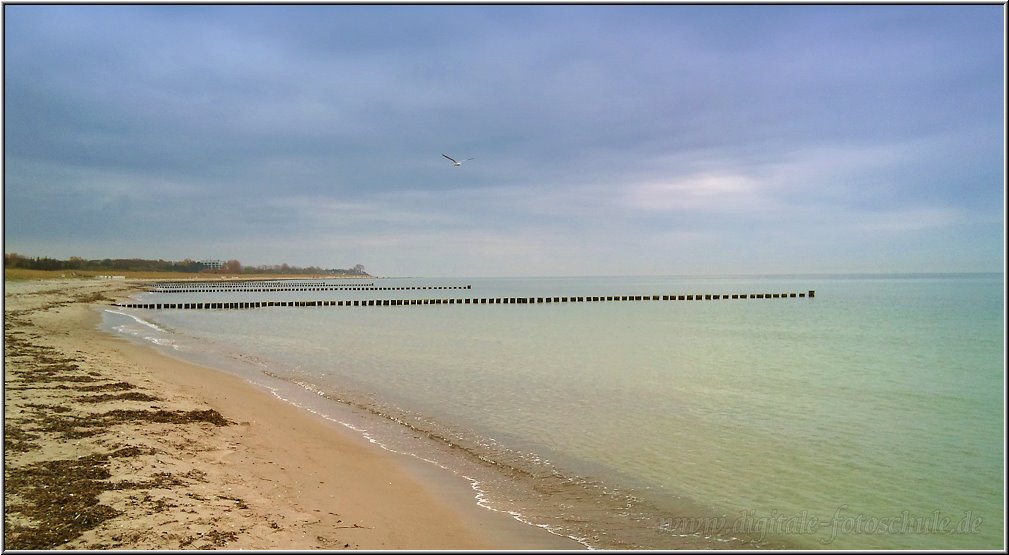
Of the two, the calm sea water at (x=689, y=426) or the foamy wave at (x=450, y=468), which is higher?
the foamy wave at (x=450, y=468)

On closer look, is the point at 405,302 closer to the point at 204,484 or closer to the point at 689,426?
the point at 689,426

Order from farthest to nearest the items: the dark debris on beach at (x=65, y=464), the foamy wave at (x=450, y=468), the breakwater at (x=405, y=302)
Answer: the breakwater at (x=405, y=302) < the foamy wave at (x=450, y=468) < the dark debris on beach at (x=65, y=464)

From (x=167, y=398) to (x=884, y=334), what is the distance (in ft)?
134

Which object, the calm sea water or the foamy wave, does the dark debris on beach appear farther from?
the calm sea water

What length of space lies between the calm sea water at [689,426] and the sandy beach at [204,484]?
3.42ft

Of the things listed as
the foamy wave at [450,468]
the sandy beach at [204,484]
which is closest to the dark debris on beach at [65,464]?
the sandy beach at [204,484]

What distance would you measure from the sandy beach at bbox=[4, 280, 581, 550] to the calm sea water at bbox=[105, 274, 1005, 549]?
3.42 feet

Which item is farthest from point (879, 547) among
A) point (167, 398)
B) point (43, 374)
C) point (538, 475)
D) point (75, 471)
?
point (43, 374)

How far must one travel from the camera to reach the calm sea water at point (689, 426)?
26.2ft

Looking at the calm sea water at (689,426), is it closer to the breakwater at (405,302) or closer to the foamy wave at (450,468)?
the foamy wave at (450,468)

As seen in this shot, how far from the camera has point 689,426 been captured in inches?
525

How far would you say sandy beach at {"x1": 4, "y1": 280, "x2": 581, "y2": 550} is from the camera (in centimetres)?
574

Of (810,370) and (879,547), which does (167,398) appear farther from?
(810,370)

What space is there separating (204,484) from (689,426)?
1010 cm
